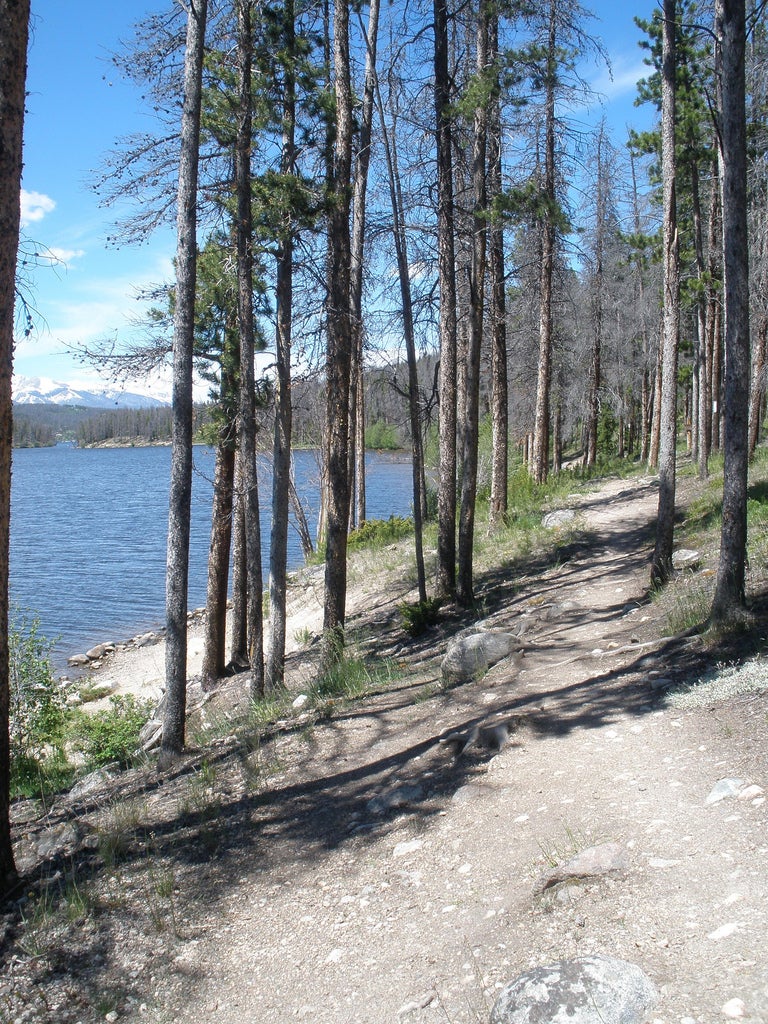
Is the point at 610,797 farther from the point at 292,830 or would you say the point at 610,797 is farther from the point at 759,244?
the point at 759,244

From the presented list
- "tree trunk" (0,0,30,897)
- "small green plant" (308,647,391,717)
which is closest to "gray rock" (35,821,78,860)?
"tree trunk" (0,0,30,897)

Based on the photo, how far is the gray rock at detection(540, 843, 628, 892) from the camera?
4.42 m

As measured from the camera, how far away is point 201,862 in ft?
19.8

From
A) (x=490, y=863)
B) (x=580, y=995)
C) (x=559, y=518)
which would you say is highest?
(x=559, y=518)

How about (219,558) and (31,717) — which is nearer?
(31,717)

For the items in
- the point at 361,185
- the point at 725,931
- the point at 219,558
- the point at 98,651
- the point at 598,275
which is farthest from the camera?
the point at 598,275

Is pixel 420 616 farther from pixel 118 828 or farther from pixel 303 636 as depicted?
pixel 118 828

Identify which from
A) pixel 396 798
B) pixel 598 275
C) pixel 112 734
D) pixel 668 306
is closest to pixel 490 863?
pixel 396 798

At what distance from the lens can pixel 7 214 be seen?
545 centimetres

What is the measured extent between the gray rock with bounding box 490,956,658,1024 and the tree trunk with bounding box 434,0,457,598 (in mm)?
9549

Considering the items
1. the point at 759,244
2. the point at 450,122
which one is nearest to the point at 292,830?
the point at 450,122

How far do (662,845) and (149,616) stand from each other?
23754mm

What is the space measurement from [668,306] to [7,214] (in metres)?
7.64

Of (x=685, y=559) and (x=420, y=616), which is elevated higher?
(x=685, y=559)
